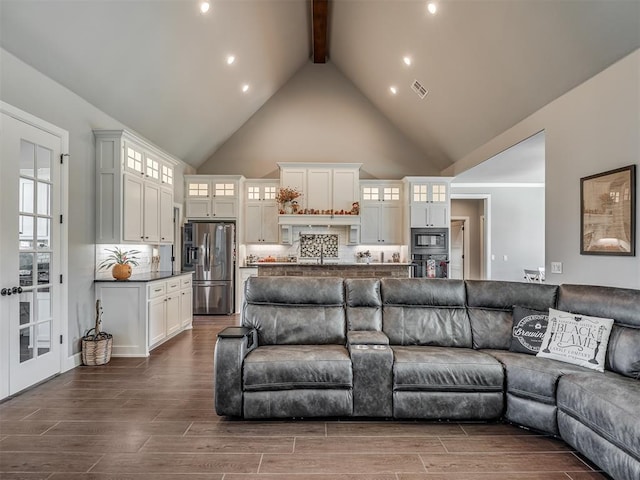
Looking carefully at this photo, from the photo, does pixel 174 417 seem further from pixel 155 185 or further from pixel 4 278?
pixel 155 185

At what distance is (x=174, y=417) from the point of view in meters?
2.80

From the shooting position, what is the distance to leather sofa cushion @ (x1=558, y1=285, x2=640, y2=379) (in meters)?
2.49

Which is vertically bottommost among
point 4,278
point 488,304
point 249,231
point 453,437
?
point 453,437

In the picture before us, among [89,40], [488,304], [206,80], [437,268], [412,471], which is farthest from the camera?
[437,268]

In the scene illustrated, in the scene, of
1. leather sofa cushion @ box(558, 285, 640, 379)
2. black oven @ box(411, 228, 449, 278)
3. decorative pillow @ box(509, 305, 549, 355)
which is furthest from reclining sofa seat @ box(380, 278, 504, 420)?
black oven @ box(411, 228, 449, 278)

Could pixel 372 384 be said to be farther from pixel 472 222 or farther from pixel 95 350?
pixel 472 222

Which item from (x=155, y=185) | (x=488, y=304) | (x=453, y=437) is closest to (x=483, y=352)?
(x=488, y=304)

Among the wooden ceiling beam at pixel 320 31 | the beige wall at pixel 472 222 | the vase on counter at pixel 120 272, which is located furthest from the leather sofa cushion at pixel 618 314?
the beige wall at pixel 472 222

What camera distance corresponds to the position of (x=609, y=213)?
3.37m

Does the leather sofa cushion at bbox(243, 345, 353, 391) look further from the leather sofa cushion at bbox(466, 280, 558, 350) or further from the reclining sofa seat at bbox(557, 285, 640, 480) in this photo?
the reclining sofa seat at bbox(557, 285, 640, 480)

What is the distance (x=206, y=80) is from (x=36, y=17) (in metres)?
2.56

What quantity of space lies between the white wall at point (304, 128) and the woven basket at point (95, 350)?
4.67m

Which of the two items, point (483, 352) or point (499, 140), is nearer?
point (483, 352)

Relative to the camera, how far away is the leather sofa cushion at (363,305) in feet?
10.6
